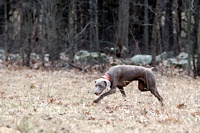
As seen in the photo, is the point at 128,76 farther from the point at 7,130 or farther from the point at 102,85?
the point at 7,130

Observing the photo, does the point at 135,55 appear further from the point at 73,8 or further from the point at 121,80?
the point at 121,80

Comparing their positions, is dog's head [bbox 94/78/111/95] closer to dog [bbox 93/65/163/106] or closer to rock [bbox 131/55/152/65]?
dog [bbox 93/65/163/106]

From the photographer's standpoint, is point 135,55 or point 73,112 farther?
point 135,55

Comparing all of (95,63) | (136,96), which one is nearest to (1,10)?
(95,63)

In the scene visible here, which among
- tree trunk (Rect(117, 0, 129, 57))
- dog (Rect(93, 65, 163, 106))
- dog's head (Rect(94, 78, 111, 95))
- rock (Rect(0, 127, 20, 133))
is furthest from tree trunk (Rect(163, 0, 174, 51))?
rock (Rect(0, 127, 20, 133))

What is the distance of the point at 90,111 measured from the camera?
960 cm

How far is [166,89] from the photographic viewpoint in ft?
50.5

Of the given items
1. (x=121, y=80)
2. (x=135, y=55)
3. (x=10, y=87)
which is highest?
(x=121, y=80)

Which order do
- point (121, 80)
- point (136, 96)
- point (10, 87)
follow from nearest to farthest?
point (121, 80)
point (136, 96)
point (10, 87)

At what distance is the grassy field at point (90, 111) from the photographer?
8125 millimetres

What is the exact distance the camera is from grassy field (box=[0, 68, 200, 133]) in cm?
812

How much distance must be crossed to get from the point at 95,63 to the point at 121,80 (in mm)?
11137

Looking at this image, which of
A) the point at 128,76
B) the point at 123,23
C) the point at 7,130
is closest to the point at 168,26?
the point at 123,23

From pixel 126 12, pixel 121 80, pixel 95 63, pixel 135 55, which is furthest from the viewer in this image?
pixel 135 55
